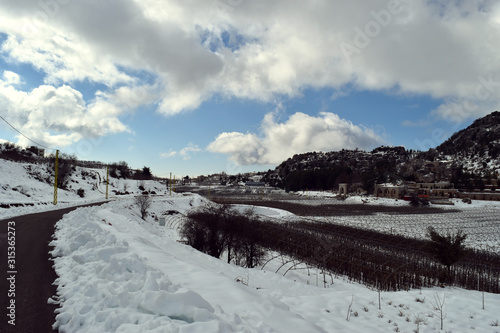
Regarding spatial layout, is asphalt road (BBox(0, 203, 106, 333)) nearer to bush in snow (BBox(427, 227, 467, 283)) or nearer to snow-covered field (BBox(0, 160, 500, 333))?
snow-covered field (BBox(0, 160, 500, 333))

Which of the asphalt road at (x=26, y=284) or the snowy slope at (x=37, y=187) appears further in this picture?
the snowy slope at (x=37, y=187)

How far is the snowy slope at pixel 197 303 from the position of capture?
17.8 feet

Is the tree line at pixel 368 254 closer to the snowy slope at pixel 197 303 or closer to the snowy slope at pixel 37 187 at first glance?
the snowy slope at pixel 197 303

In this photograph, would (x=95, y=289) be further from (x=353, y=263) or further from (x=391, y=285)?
(x=353, y=263)

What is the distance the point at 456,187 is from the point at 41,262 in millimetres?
141726

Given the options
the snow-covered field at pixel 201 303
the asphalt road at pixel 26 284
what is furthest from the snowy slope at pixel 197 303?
the asphalt road at pixel 26 284

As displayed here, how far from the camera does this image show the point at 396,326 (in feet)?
30.0

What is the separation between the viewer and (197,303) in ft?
19.0

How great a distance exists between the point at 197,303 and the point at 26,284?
5.15 meters

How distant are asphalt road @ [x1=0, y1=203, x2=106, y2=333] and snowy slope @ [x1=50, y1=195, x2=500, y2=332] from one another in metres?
0.32

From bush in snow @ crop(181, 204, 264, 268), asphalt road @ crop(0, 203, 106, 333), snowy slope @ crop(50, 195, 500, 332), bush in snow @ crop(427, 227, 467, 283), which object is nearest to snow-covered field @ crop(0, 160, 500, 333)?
snowy slope @ crop(50, 195, 500, 332)

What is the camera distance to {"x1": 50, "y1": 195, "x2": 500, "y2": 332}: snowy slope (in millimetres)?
5434

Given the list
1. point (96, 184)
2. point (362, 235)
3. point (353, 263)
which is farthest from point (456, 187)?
point (96, 184)

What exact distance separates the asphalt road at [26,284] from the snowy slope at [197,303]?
0.32 metres
